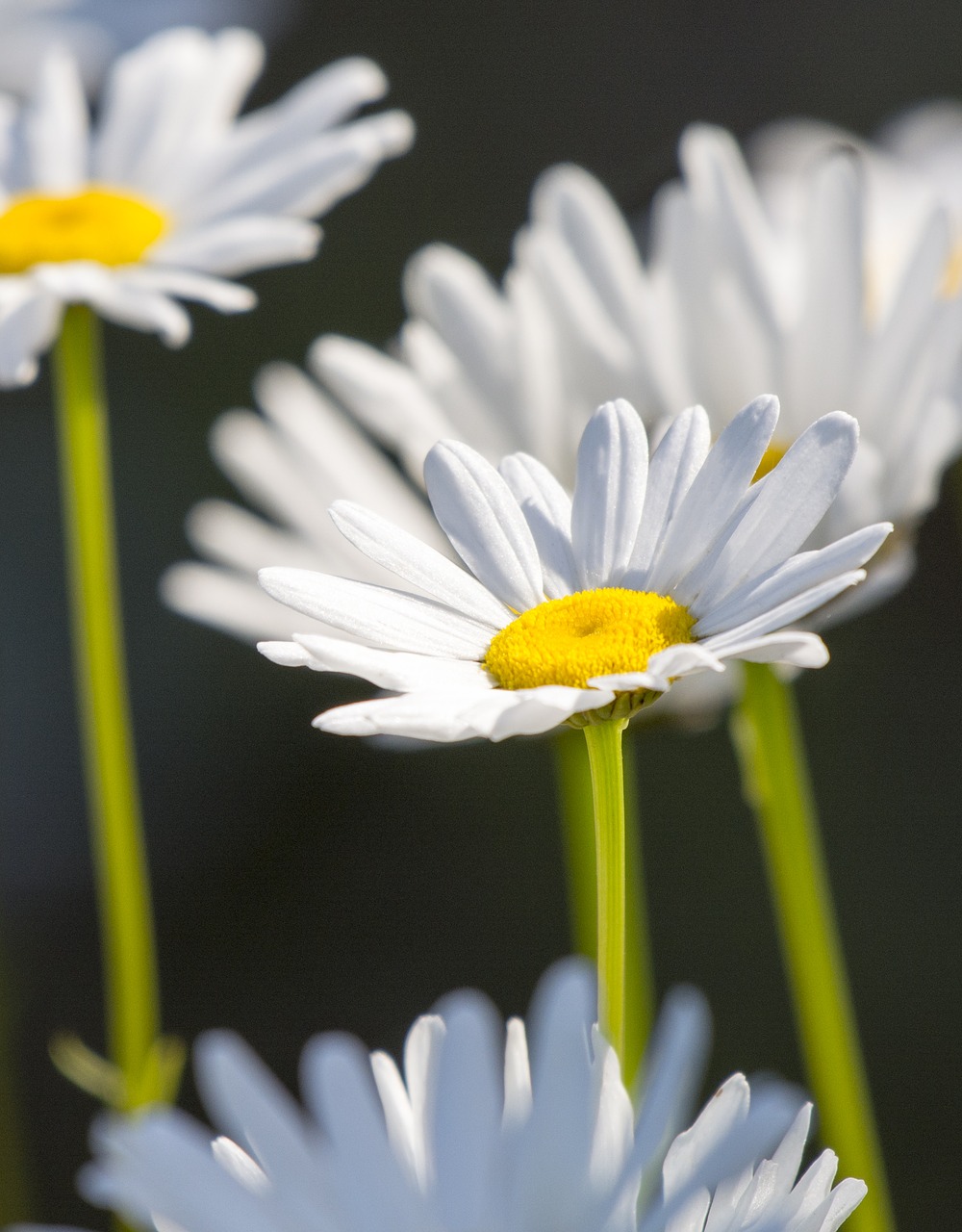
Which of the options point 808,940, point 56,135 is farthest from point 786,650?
→ point 56,135

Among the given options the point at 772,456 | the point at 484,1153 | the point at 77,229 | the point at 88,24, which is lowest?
the point at 484,1153

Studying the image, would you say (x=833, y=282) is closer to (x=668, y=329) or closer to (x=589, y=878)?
(x=668, y=329)

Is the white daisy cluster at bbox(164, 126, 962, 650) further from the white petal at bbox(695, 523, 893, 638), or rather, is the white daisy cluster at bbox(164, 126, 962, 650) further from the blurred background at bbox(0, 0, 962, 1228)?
the blurred background at bbox(0, 0, 962, 1228)

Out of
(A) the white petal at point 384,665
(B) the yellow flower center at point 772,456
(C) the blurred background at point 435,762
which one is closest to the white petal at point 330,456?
(B) the yellow flower center at point 772,456

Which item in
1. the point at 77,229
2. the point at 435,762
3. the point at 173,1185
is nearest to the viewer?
the point at 173,1185

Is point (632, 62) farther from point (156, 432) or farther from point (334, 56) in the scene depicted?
point (156, 432)

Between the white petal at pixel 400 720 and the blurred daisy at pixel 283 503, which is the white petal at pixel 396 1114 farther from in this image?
the blurred daisy at pixel 283 503

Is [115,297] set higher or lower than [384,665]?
higher
